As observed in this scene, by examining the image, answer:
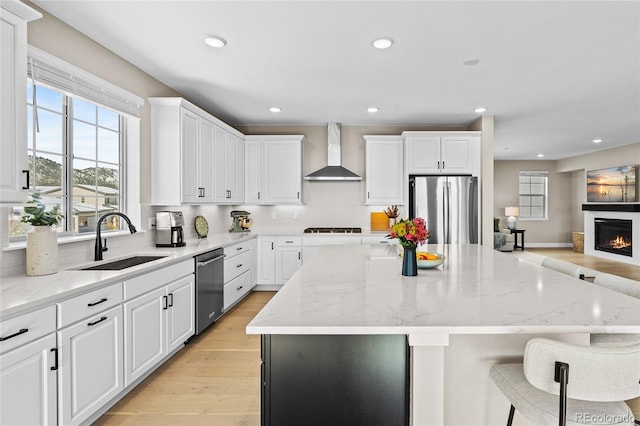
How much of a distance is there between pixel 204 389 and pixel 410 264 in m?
1.71

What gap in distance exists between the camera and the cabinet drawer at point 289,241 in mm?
5102

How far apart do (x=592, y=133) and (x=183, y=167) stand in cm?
715

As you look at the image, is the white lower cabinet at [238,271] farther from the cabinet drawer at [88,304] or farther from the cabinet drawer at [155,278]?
the cabinet drawer at [88,304]

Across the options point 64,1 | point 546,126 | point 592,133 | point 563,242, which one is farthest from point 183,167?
point 563,242

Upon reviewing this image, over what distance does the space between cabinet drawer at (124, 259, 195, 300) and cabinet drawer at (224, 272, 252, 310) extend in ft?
3.22

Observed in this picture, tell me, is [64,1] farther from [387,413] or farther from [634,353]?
[634,353]

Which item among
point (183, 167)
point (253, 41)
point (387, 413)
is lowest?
point (387, 413)

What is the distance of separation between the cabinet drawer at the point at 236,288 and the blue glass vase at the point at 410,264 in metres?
2.56

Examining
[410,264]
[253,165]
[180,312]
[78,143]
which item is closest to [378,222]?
[253,165]

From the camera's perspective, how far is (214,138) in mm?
4281

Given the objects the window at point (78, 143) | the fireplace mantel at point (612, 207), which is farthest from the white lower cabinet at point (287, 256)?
the fireplace mantel at point (612, 207)

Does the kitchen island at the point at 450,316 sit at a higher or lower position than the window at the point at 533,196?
lower

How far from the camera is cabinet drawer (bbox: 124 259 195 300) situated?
7.50 feet

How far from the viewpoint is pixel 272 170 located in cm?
536
